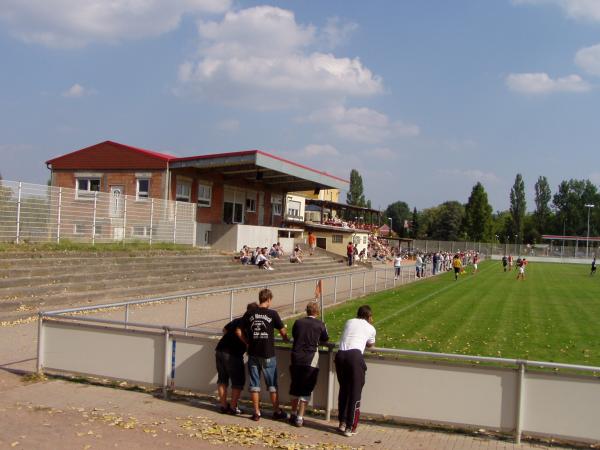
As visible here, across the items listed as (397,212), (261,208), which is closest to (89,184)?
(261,208)

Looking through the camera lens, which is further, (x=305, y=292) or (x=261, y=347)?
(x=305, y=292)

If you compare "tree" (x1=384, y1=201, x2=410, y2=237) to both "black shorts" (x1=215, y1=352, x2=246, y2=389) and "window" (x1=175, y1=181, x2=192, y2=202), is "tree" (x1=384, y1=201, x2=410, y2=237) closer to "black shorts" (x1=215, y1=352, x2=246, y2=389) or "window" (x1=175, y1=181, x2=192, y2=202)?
"window" (x1=175, y1=181, x2=192, y2=202)

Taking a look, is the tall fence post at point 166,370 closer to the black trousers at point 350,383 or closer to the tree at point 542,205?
the black trousers at point 350,383

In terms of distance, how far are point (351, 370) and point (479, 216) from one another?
100373 millimetres

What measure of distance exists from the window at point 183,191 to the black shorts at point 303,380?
25.7 m

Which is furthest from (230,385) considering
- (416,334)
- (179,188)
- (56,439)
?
(179,188)

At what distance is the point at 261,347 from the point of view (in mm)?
7125

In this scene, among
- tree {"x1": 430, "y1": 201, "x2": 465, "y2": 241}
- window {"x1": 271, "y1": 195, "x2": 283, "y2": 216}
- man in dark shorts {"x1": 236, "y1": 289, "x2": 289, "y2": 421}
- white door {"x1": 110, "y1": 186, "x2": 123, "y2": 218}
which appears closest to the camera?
man in dark shorts {"x1": 236, "y1": 289, "x2": 289, "y2": 421}

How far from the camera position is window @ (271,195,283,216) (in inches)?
1737

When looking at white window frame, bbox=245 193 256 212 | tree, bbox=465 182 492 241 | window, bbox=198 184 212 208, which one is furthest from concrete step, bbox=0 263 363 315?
tree, bbox=465 182 492 241

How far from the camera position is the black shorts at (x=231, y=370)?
7.32 metres

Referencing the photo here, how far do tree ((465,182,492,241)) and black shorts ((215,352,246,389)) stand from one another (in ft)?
327

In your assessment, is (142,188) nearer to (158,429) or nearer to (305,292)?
(305,292)

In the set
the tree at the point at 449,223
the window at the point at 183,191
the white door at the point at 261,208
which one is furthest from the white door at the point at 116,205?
the tree at the point at 449,223
